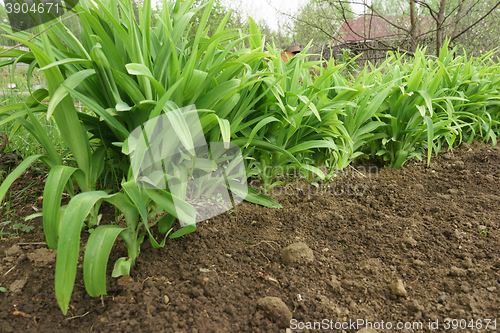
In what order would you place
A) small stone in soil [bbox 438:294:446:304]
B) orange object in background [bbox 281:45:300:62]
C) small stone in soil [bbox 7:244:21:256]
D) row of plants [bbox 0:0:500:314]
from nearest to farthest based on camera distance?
row of plants [bbox 0:0:500:314] < small stone in soil [bbox 438:294:446:304] < small stone in soil [bbox 7:244:21:256] < orange object in background [bbox 281:45:300:62]

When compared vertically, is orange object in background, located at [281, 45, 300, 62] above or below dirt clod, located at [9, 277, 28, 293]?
above

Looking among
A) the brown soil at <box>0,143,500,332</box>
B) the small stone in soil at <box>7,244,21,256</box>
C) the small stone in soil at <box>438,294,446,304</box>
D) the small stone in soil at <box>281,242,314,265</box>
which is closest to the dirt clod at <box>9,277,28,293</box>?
the brown soil at <box>0,143,500,332</box>

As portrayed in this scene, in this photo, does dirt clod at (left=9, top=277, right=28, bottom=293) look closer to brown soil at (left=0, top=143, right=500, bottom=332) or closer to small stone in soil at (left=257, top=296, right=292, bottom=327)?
brown soil at (left=0, top=143, right=500, bottom=332)

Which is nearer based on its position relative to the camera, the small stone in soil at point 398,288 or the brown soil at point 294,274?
the brown soil at point 294,274

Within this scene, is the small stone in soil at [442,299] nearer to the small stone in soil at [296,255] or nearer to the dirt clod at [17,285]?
the small stone in soil at [296,255]

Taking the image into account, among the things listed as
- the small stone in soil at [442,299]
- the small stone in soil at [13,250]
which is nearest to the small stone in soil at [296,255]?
the small stone in soil at [442,299]

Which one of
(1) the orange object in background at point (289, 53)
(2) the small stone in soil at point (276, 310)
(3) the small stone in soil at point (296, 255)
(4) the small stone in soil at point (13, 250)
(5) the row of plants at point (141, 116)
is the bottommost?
(4) the small stone in soil at point (13, 250)

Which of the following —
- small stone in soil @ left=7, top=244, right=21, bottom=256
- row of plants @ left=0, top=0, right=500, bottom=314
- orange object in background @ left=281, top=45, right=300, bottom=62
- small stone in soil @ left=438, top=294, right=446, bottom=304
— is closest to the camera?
row of plants @ left=0, top=0, right=500, bottom=314

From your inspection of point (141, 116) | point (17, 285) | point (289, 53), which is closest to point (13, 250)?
point (17, 285)

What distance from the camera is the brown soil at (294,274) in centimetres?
88

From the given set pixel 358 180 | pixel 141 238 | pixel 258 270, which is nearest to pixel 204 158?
pixel 141 238

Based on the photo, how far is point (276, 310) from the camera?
35.9 inches

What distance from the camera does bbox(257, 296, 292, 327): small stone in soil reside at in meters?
0.90

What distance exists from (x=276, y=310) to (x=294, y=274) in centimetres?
20
